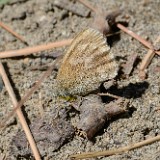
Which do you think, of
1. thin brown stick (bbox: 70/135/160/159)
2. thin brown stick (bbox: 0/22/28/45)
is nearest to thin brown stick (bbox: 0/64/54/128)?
thin brown stick (bbox: 0/22/28/45)

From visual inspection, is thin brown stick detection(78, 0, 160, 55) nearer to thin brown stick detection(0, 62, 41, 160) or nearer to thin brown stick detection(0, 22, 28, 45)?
thin brown stick detection(0, 22, 28, 45)

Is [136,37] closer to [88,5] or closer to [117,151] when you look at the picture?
[88,5]

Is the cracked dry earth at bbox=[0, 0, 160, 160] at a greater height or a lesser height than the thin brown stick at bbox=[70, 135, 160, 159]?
greater

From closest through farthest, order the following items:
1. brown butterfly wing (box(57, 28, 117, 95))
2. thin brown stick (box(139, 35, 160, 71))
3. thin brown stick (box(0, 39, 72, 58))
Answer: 1. brown butterfly wing (box(57, 28, 117, 95))
2. thin brown stick (box(139, 35, 160, 71))
3. thin brown stick (box(0, 39, 72, 58))

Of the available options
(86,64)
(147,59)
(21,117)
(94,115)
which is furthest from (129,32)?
(21,117)

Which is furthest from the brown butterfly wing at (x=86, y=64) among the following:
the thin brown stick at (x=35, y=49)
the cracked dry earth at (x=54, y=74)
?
the thin brown stick at (x=35, y=49)

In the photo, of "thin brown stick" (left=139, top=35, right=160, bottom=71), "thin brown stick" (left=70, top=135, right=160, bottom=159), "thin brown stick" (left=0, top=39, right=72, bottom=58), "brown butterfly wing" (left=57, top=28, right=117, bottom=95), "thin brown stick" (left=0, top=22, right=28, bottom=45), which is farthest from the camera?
"thin brown stick" (left=0, top=22, right=28, bottom=45)

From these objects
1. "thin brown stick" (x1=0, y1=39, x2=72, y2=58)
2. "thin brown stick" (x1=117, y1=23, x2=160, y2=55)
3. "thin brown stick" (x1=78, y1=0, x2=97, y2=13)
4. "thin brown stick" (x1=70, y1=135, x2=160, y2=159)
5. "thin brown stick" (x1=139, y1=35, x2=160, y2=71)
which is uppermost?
"thin brown stick" (x1=78, y1=0, x2=97, y2=13)
